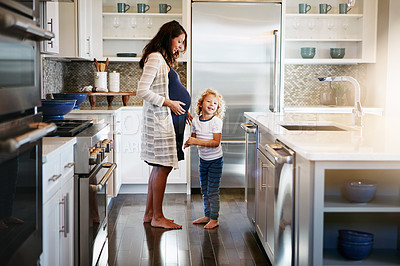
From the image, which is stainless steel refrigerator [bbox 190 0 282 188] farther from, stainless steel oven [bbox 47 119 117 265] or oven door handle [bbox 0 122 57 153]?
oven door handle [bbox 0 122 57 153]

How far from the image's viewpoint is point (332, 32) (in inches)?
242

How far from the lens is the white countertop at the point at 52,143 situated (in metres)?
2.17

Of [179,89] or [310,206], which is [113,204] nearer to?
[179,89]

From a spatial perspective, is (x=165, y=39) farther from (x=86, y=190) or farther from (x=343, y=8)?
(x=343, y=8)

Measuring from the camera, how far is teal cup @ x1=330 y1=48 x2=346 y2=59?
6.02 meters

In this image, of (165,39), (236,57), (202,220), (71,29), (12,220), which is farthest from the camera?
(236,57)

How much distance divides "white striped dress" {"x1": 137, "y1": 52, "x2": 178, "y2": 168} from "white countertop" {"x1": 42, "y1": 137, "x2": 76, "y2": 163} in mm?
1319

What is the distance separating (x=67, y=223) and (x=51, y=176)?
44 centimetres

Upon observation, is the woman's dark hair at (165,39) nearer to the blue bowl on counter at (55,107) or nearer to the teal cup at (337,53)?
the blue bowl on counter at (55,107)

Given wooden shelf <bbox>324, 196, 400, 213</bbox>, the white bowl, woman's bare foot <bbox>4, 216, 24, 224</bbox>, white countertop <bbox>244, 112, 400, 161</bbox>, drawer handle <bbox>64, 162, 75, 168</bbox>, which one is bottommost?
wooden shelf <bbox>324, 196, 400, 213</bbox>

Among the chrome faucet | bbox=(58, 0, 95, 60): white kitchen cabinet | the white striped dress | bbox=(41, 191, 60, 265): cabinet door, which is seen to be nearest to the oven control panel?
bbox=(41, 191, 60, 265): cabinet door

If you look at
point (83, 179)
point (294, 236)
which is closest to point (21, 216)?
point (83, 179)

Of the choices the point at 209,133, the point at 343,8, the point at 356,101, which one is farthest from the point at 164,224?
the point at 343,8

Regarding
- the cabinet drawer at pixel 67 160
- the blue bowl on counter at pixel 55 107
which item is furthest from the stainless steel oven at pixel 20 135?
the blue bowl on counter at pixel 55 107
